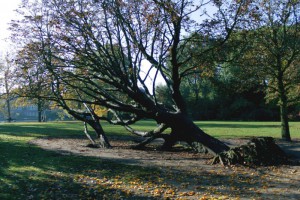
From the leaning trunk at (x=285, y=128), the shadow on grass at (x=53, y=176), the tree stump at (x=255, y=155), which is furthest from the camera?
the leaning trunk at (x=285, y=128)

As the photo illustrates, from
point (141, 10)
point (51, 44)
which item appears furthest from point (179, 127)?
point (51, 44)

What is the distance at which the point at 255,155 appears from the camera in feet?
40.9

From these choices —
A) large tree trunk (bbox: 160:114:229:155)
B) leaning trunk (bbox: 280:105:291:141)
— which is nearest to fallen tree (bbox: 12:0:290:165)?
large tree trunk (bbox: 160:114:229:155)

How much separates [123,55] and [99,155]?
16.5ft

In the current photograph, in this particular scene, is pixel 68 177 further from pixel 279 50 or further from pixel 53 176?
pixel 279 50

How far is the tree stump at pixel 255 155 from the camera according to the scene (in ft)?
40.9

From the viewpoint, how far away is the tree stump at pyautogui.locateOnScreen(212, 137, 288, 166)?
12.5 meters

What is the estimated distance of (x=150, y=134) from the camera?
17859 mm

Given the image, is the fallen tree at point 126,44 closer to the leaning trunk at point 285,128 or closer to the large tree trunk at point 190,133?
the large tree trunk at point 190,133

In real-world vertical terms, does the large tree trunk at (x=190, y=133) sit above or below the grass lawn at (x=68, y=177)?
above

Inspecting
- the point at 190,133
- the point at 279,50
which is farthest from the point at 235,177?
the point at 279,50

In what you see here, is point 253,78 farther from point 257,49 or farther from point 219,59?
point 219,59

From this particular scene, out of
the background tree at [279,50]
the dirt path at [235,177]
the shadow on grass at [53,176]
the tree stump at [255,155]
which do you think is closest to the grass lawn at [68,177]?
the shadow on grass at [53,176]

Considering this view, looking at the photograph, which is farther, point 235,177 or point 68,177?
point 235,177
